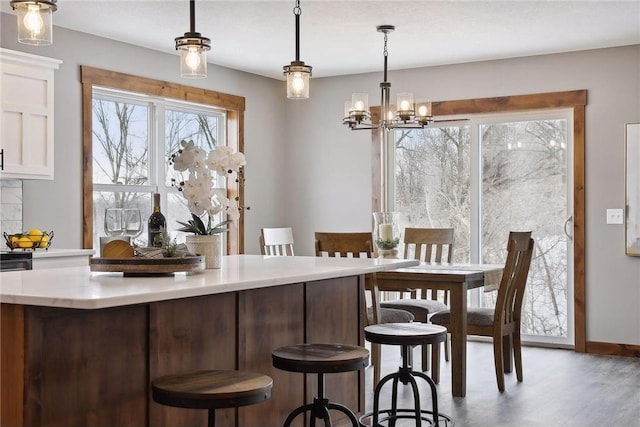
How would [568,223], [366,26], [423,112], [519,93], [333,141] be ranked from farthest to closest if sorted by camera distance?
[333,141] < [519,93] < [568,223] < [366,26] < [423,112]

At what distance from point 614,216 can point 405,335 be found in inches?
137

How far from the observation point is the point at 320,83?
7.64 meters

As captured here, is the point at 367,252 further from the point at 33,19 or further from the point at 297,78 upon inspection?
the point at 33,19

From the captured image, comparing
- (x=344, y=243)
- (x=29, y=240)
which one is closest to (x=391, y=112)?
(x=344, y=243)

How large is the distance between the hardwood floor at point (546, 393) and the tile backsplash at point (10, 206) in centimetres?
259

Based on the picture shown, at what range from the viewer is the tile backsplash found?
5094mm

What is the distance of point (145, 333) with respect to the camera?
8.68ft

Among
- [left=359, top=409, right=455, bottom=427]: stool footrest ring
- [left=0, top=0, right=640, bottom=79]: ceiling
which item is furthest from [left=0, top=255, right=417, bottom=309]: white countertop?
[left=0, top=0, right=640, bottom=79]: ceiling

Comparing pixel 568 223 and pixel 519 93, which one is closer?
pixel 568 223

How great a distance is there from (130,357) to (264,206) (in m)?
5.05

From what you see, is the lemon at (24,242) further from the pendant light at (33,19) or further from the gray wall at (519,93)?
the gray wall at (519,93)

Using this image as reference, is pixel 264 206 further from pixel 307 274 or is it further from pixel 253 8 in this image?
pixel 307 274

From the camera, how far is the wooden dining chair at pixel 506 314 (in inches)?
192

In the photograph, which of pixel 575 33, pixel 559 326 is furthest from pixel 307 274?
pixel 559 326
